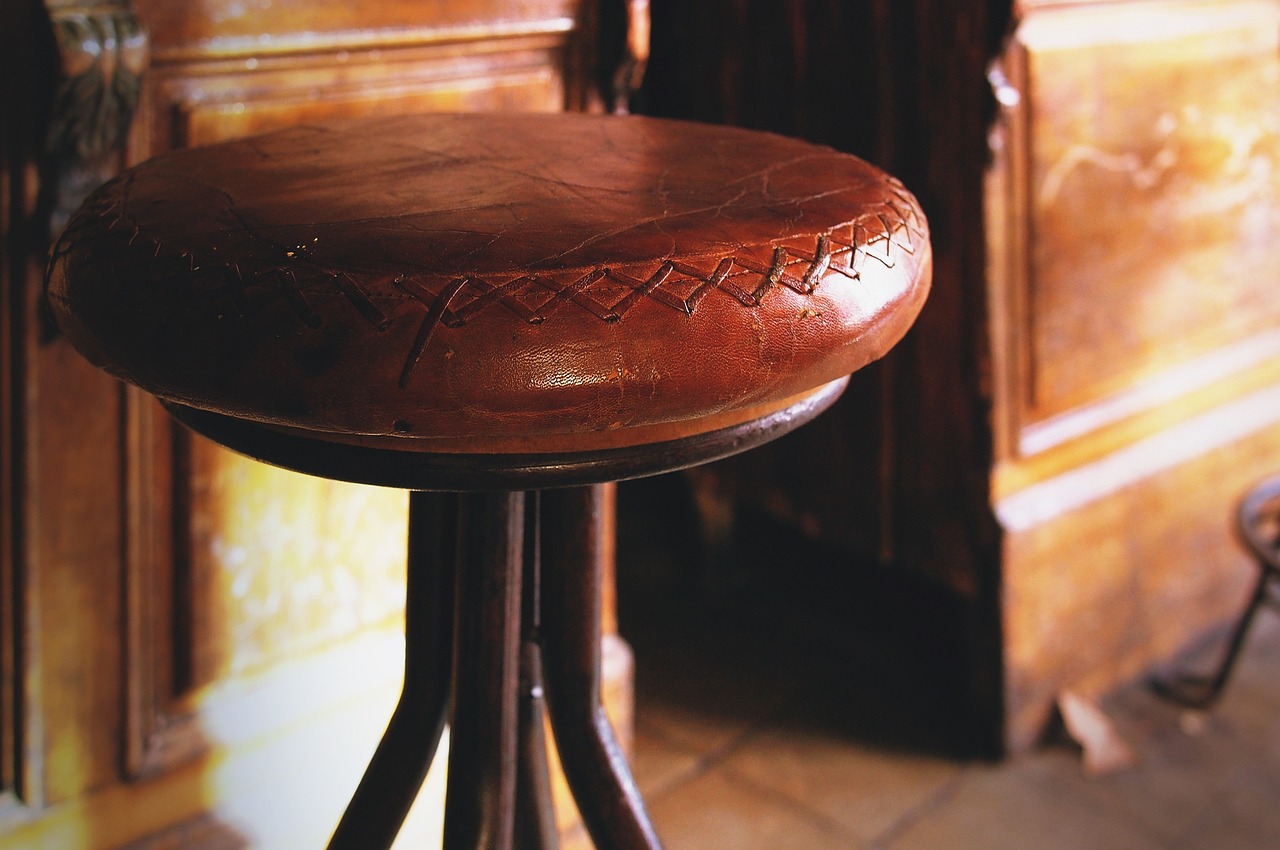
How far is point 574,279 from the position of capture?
0.60 metres

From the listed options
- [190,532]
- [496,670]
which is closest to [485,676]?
[496,670]

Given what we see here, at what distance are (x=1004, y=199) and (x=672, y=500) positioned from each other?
1060 millimetres

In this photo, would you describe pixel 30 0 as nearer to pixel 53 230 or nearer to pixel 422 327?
pixel 53 230

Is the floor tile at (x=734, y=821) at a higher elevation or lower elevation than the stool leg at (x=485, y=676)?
lower

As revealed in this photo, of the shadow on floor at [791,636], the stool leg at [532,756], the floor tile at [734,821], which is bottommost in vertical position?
the floor tile at [734,821]

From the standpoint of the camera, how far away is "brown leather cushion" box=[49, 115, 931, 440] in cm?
58

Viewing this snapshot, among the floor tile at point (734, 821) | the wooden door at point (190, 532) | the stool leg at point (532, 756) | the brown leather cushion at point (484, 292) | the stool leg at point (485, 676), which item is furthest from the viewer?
the floor tile at point (734, 821)

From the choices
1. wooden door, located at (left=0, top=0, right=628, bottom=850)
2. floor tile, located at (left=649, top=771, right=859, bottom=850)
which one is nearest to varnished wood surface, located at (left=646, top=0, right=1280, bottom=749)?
floor tile, located at (left=649, top=771, right=859, bottom=850)

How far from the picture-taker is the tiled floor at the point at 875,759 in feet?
5.42

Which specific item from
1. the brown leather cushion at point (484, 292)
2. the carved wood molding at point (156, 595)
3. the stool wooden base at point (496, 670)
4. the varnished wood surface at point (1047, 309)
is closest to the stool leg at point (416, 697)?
the stool wooden base at point (496, 670)

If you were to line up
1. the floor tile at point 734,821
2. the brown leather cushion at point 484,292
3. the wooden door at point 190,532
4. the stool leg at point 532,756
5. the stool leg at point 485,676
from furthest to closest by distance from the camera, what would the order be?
the floor tile at point 734,821 → the wooden door at point 190,532 → the stool leg at point 532,756 → the stool leg at point 485,676 → the brown leather cushion at point 484,292

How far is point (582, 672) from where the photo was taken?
91cm

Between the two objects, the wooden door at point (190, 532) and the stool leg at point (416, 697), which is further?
the wooden door at point (190, 532)

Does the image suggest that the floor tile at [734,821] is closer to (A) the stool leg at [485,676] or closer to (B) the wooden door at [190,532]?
(B) the wooden door at [190,532]
